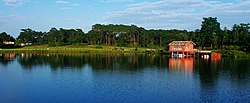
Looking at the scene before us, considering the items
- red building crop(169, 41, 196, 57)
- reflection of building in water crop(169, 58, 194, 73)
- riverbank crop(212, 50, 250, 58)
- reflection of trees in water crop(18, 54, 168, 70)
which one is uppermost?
red building crop(169, 41, 196, 57)

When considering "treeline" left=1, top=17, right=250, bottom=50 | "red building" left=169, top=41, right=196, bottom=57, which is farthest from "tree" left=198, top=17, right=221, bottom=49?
"red building" left=169, top=41, right=196, bottom=57

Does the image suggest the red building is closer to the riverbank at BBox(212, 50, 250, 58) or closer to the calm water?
the riverbank at BBox(212, 50, 250, 58)

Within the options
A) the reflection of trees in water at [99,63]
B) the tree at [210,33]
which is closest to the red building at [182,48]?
the tree at [210,33]

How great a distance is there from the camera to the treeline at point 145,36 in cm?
9669

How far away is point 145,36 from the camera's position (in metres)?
130

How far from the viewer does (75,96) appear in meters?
29.2

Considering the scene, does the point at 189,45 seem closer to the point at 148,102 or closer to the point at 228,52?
the point at 228,52

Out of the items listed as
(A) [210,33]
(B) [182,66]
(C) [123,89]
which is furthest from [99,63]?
(A) [210,33]

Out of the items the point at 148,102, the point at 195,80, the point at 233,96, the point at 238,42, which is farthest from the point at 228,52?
the point at 148,102

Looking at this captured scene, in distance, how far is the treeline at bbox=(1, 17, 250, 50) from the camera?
96.7m

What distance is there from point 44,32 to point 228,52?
359ft

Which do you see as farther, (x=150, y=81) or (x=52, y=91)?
(x=150, y=81)

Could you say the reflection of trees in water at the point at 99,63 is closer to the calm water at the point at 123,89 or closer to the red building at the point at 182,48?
the calm water at the point at 123,89

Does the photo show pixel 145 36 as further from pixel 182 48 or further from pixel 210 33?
pixel 182 48
